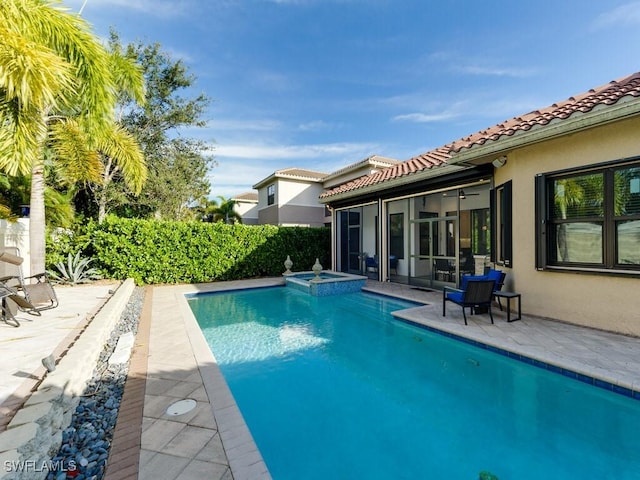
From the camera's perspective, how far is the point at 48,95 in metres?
6.94

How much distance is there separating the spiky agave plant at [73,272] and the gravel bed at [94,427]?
9220mm

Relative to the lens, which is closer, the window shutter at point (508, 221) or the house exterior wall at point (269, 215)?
the window shutter at point (508, 221)

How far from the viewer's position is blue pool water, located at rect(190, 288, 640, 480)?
11.0 ft

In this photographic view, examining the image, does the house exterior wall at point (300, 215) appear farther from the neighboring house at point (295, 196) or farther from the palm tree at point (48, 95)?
the palm tree at point (48, 95)

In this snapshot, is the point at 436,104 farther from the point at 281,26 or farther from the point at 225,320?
the point at 225,320

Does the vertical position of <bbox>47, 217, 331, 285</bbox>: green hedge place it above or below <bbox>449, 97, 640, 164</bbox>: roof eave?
below

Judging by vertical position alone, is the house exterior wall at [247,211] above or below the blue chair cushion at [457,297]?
above

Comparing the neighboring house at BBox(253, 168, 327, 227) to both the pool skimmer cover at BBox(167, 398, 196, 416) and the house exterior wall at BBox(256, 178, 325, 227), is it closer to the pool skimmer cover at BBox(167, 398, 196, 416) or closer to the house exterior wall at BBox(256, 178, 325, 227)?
the house exterior wall at BBox(256, 178, 325, 227)

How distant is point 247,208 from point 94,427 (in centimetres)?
3758

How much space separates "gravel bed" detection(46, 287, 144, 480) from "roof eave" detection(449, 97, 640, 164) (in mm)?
9402

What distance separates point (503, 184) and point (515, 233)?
5.09 feet

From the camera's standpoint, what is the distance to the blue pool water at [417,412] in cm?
335

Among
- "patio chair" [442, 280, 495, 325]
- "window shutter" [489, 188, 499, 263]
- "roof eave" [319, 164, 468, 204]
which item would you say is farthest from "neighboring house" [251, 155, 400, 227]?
"patio chair" [442, 280, 495, 325]

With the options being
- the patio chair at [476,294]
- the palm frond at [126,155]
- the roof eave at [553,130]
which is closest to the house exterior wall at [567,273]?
the roof eave at [553,130]
